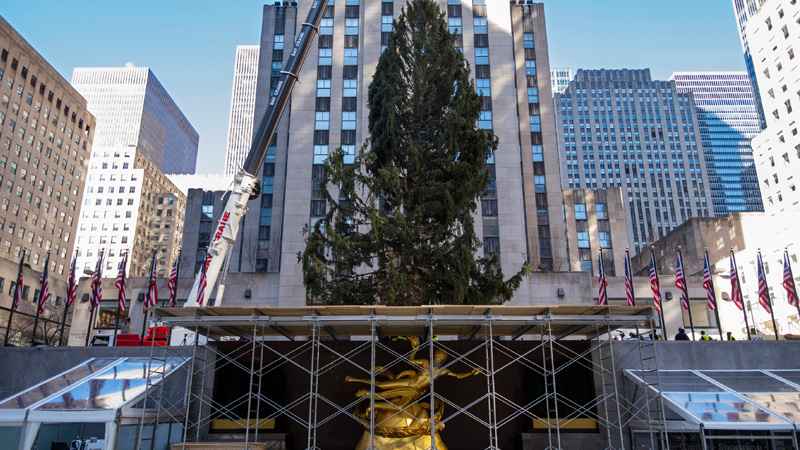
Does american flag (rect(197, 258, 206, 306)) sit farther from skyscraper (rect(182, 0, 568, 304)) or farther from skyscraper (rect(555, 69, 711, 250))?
skyscraper (rect(555, 69, 711, 250))

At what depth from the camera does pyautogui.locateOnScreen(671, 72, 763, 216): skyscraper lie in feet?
505

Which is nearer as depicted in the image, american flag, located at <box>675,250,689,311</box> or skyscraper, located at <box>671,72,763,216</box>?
american flag, located at <box>675,250,689,311</box>

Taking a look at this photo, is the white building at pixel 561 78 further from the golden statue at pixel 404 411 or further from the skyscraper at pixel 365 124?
the golden statue at pixel 404 411

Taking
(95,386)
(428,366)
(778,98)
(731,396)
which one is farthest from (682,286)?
(778,98)

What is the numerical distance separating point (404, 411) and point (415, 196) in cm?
813

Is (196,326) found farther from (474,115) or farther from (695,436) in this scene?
(695,436)

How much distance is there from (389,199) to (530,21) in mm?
42668

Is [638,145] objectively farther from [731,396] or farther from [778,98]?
[731,396]

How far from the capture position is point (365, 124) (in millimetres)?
45500

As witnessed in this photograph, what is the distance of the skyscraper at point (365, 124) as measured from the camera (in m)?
42.0

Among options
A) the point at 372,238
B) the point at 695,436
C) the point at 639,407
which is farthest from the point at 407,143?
the point at 695,436

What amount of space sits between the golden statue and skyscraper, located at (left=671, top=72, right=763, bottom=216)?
487ft

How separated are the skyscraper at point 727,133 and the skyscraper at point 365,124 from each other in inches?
4461

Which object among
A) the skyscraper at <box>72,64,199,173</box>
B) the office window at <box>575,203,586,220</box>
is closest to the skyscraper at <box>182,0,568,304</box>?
the office window at <box>575,203,586,220</box>
